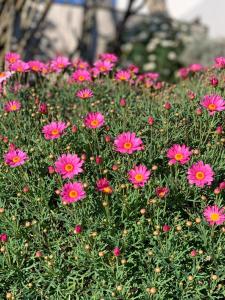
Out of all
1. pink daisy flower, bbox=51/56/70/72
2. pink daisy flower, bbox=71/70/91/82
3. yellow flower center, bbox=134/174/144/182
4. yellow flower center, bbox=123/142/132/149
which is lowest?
yellow flower center, bbox=134/174/144/182

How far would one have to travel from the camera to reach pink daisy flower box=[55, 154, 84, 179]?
2193 millimetres

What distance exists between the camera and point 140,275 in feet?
7.37

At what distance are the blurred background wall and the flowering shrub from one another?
594 centimetres

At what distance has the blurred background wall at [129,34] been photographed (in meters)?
10.1

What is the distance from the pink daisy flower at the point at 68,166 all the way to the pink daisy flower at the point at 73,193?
2.3 inches

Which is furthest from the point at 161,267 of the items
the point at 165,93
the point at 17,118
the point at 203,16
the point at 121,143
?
the point at 203,16

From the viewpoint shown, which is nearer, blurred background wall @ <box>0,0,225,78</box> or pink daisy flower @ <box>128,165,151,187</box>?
pink daisy flower @ <box>128,165,151,187</box>

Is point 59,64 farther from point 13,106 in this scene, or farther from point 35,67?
point 13,106

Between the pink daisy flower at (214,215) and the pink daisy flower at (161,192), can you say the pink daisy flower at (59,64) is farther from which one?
the pink daisy flower at (214,215)

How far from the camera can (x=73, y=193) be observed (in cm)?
211

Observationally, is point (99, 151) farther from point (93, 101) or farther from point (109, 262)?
point (93, 101)

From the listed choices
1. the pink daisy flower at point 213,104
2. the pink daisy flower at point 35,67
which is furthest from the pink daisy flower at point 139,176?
the pink daisy flower at point 35,67

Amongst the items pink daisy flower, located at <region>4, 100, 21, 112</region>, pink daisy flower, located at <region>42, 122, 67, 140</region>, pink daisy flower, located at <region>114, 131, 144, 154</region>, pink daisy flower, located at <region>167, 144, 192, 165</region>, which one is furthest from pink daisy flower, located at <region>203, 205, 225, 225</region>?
pink daisy flower, located at <region>4, 100, 21, 112</region>

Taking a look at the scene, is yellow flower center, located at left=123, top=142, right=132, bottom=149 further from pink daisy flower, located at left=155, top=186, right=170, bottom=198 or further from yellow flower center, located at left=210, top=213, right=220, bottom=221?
yellow flower center, located at left=210, top=213, right=220, bottom=221
